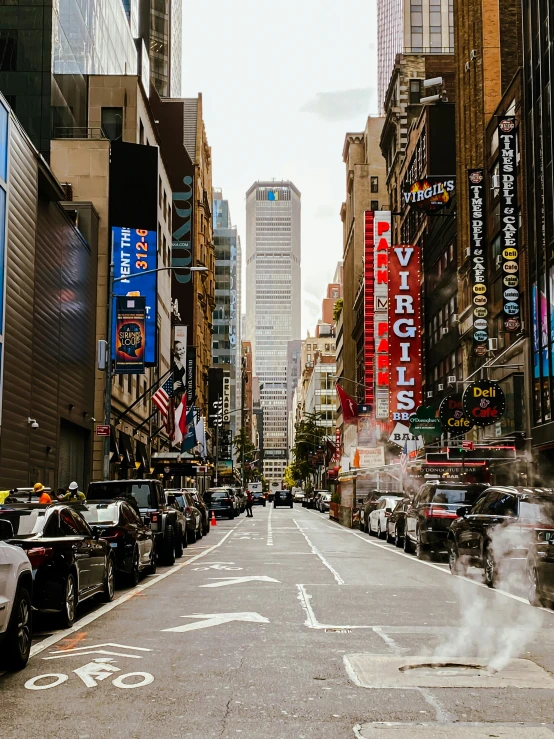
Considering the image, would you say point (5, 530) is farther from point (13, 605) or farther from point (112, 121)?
point (112, 121)

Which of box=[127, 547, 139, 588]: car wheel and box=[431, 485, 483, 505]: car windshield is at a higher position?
box=[431, 485, 483, 505]: car windshield

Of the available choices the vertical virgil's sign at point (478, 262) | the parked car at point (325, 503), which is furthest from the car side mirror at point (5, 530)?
the parked car at point (325, 503)

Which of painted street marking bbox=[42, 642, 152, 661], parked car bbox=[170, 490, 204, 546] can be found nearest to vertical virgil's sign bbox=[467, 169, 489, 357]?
parked car bbox=[170, 490, 204, 546]

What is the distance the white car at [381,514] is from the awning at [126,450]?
13765 millimetres

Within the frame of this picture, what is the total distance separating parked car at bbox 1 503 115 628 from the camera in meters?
11.1

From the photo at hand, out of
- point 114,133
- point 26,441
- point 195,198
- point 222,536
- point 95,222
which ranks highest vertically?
point 195,198

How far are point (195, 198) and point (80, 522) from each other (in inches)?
3327

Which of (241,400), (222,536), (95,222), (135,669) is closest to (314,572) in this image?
(135,669)

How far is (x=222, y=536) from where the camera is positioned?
36.7m

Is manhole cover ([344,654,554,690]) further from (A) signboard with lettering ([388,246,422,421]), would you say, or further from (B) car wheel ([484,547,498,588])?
(A) signboard with lettering ([388,246,422,421])

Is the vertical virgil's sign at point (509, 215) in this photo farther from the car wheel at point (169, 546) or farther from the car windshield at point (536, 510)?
the car windshield at point (536, 510)

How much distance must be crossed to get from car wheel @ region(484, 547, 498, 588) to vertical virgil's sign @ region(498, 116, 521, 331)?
22397 mm

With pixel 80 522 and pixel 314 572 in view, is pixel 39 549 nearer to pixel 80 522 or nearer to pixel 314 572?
pixel 80 522

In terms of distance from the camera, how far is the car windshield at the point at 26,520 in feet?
37.6
